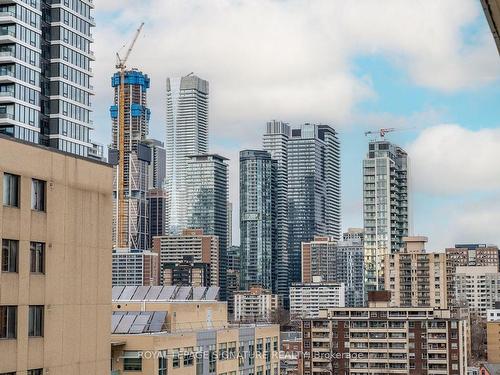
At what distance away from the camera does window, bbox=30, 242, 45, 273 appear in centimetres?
3238

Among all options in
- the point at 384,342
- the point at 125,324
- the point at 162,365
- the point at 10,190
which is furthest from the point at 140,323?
the point at 384,342

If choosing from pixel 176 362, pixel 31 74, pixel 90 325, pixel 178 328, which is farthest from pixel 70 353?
pixel 31 74

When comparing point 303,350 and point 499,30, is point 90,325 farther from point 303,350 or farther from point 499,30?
point 303,350

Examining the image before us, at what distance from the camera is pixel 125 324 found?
6950cm

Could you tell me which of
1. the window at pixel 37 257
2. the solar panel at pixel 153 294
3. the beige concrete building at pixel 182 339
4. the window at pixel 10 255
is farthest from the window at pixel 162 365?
the window at pixel 10 255

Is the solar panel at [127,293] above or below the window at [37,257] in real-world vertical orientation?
below

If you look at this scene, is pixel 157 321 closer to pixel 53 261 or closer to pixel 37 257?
pixel 53 261

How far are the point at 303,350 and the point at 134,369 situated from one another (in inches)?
4134

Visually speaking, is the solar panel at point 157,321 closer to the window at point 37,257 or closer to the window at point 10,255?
the window at point 37,257

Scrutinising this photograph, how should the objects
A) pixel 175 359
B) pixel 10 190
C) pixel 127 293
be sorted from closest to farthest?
pixel 10 190, pixel 175 359, pixel 127 293

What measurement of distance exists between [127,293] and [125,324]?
10.4m

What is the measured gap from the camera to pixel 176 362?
209ft

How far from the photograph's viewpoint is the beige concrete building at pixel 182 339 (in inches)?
2355

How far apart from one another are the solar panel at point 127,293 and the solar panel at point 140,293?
13.5 inches
